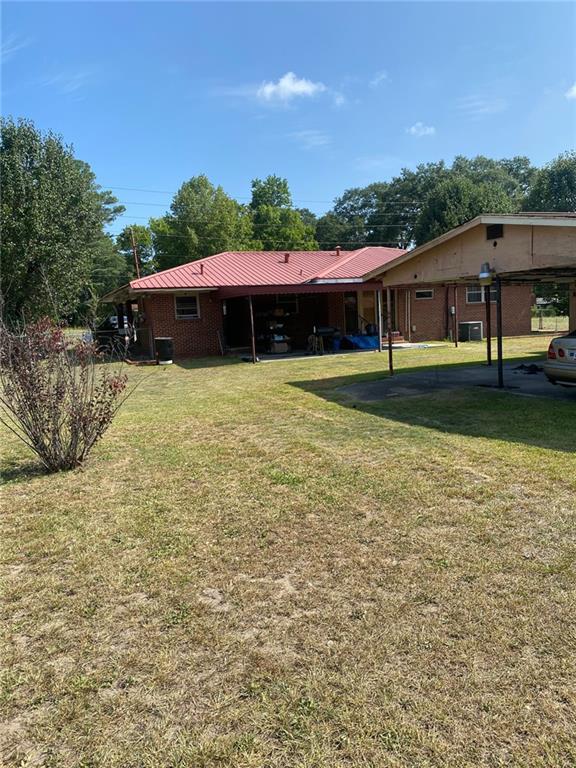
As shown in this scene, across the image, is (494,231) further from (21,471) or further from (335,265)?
(335,265)

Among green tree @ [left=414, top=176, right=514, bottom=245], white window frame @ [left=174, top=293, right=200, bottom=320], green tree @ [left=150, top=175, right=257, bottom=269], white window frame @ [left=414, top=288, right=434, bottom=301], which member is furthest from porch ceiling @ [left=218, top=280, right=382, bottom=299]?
green tree @ [left=150, top=175, right=257, bottom=269]

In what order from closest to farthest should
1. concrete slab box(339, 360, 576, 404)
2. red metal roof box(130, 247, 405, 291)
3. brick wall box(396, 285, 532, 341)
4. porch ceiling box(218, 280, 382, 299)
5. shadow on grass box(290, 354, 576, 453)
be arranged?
shadow on grass box(290, 354, 576, 453)
concrete slab box(339, 360, 576, 404)
porch ceiling box(218, 280, 382, 299)
red metal roof box(130, 247, 405, 291)
brick wall box(396, 285, 532, 341)

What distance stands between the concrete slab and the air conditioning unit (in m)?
9.21

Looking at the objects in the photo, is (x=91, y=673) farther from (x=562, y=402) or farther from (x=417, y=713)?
(x=562, y=402)

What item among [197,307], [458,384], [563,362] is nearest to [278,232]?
[197,307]

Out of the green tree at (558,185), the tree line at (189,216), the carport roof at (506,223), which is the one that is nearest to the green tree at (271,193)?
the tree line at (189,216)

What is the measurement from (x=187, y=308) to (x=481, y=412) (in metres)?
14.0

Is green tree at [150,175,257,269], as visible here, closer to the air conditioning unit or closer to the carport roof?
the air conditioning unit

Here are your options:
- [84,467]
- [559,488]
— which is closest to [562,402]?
[559,488]

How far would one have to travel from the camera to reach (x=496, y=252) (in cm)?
922

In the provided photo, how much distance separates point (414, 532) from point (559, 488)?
1.61 metres

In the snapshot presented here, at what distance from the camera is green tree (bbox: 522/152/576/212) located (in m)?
48.4

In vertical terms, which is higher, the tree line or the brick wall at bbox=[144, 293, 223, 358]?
the tree line

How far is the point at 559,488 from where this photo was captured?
456 cm
